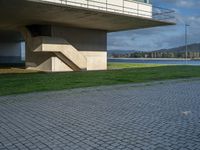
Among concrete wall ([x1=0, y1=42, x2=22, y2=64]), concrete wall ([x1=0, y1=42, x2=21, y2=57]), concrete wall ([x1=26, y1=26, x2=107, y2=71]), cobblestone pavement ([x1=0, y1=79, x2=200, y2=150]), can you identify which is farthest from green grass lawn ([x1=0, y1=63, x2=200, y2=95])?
concrete wall ([x1=0, y1=42, x2=21, y2=57])

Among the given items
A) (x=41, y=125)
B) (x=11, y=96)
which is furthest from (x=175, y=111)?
(x=11, y=96)

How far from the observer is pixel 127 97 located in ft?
39.2

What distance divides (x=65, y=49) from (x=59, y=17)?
487 centimetres

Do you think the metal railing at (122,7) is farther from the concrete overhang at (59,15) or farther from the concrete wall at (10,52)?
the concrete wall at (10,52)

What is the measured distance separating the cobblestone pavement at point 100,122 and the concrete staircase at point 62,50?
16429 mm

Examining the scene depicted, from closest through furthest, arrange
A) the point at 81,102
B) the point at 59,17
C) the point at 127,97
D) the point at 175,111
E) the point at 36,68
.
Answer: the point at 175,111 → the point at 81,102 → the point at 127,97 → the point at 59,17 → the point at 36,68

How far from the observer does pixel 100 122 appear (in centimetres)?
753

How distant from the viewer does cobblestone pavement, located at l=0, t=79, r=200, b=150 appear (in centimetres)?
571

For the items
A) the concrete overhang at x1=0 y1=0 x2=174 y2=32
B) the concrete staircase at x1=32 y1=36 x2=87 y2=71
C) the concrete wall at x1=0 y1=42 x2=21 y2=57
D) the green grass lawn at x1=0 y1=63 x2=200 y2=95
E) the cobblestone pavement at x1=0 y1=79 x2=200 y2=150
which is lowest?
the cobblestone pavement at x1=0 y1=79 x2=200 y2=150

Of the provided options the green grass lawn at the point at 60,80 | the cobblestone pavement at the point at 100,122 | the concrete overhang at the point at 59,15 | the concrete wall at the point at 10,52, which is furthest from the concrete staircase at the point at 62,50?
the concrete wall at the point at 10,52

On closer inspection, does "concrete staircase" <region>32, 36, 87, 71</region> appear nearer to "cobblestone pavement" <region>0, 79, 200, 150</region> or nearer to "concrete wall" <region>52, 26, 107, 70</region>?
"concrete wall" <region>52, 26, 107, 70</region>

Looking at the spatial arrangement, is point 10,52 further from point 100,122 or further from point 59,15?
point 100,122

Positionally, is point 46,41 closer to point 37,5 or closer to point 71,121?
point 37,5

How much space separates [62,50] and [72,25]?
9.49 feet
